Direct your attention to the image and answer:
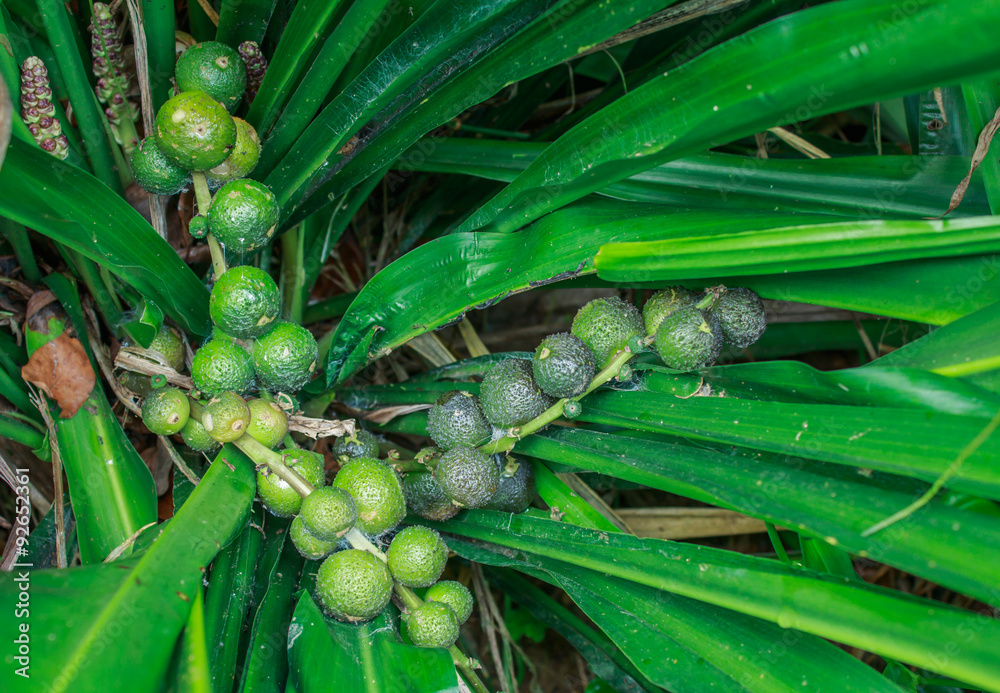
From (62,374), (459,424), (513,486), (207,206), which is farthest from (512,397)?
(62,374)

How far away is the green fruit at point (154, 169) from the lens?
1675mm

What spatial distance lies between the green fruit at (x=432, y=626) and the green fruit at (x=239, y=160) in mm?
1214

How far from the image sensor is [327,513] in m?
1.47

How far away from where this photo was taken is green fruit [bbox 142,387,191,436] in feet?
5.26

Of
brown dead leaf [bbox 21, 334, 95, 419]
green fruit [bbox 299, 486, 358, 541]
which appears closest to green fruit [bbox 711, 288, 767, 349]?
green fruit [bbox 299, 486, 358, 541]

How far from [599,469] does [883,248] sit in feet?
2.48

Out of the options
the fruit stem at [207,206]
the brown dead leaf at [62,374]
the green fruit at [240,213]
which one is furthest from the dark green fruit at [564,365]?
the brown dead leaf at [62,374]

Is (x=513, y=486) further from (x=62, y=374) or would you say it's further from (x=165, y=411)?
(x=62, y=374)

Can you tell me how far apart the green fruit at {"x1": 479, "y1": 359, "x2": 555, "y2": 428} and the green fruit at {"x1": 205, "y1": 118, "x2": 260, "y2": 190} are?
2.85 feet

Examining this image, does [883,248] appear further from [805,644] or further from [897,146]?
[897,146]

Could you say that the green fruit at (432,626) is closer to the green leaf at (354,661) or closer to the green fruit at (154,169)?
the green leaf at (354,661)

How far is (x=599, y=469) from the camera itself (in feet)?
5.19

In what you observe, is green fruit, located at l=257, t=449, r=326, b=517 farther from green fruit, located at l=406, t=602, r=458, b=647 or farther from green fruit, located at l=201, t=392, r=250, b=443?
green fruit, located at l=406, t=602, r=458, b=647

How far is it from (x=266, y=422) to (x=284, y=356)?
0.56 ft
